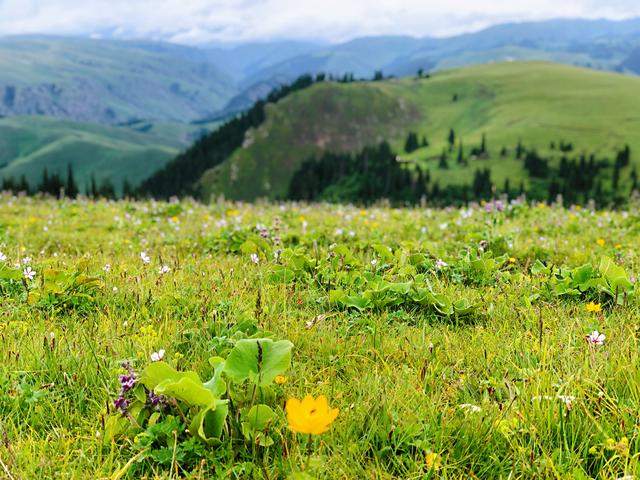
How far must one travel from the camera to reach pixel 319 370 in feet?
12.5

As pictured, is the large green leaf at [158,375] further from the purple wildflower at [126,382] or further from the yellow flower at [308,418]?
the yellow flower at [308,418]

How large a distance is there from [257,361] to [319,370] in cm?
84

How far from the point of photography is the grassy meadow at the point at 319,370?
283 centimetres

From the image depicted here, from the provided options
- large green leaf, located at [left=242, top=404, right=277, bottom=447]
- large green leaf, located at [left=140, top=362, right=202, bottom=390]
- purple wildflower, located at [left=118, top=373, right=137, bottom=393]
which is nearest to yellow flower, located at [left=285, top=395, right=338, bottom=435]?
large green leaf, located at [left=242, top=404, right=277, bottom=447]

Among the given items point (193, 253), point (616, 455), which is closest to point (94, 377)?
point (616, 455)

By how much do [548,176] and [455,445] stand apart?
213905 millimetres

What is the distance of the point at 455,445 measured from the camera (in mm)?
2959

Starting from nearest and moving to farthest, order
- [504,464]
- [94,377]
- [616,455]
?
[616,455], [504,464], [94,377]

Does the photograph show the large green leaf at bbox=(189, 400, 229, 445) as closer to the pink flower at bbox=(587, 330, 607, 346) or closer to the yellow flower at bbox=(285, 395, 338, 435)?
the yellow flower at bbox=(285, 395, 338, 435)

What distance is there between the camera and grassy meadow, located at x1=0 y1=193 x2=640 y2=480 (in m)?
2.83

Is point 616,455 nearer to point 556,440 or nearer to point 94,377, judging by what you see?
point 556,440

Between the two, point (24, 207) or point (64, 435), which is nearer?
point (64, 435)

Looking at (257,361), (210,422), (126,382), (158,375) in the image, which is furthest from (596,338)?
(126,382)

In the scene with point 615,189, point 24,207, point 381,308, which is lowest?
point 615,189
